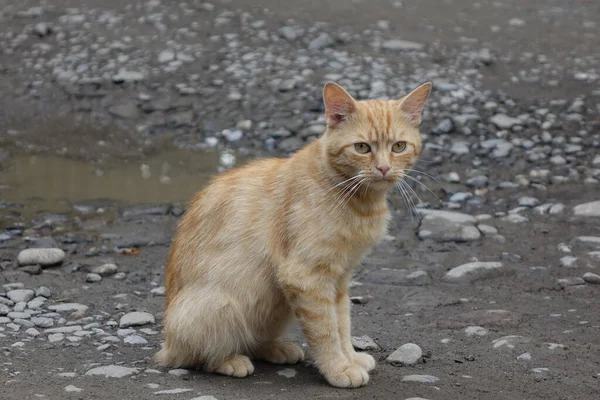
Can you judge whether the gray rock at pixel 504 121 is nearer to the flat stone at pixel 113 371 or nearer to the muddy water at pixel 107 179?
the muddy water at pixel 107 179

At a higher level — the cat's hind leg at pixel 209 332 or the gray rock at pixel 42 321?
the cat's hind leg at pixel 209 332

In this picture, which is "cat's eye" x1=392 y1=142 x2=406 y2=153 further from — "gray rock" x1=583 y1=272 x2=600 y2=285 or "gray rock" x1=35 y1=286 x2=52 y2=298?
"gray rock" x1=35 y1=286 x2=52 y2=298

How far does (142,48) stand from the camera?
39.7 feet

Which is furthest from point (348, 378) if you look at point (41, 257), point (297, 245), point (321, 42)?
point (321, 42)

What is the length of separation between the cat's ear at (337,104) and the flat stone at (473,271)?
241 centimetres

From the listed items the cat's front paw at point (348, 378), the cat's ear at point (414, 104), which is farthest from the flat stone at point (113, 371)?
the cat's ear at point (414, 104)

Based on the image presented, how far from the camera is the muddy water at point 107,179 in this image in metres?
8.80

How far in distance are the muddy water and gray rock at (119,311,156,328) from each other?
8.26ft

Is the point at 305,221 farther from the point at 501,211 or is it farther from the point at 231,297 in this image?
the point at 501,211

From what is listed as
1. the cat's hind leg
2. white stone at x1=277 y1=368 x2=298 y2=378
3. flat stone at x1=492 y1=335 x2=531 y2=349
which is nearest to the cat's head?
the cat's hind leg

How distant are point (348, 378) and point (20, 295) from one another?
2.70 m

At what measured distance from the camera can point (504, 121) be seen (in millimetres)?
10172

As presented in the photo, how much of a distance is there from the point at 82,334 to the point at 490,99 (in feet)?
20.3

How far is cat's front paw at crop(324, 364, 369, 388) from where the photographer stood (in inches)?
199
